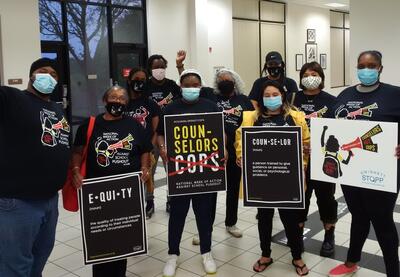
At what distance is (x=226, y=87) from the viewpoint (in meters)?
3.59

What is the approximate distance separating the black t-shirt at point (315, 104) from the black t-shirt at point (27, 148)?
1.91m

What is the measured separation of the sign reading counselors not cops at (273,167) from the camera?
114 inches

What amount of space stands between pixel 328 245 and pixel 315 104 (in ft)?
3.91

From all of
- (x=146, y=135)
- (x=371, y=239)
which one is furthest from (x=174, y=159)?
(x=371, y=239)

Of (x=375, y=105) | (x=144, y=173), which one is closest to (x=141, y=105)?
(x=144, y=173)

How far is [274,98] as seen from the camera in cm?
289

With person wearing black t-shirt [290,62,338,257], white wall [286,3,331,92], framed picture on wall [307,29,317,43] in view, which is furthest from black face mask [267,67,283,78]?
framed picture on wall [307,29,317,43]

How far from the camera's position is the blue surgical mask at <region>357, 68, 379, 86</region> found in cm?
262

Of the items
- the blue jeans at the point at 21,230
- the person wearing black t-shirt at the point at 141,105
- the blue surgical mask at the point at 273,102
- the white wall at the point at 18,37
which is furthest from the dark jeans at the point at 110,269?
the white wall at the point at 18,37

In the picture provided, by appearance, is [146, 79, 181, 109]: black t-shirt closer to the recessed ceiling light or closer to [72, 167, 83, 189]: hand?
[72, 167, 83, 189]: hand

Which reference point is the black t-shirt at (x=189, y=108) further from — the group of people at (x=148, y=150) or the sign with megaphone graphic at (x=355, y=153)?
the sign with megaphone graphic at (x=355, y=153)

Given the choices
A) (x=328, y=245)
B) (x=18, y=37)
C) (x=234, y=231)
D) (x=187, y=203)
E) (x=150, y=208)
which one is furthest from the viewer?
(x=18, y=37)

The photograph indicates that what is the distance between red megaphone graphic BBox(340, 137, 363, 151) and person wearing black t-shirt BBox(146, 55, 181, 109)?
2.08 meters

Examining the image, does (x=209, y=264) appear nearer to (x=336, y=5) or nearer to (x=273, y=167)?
(x=273, y=167)
